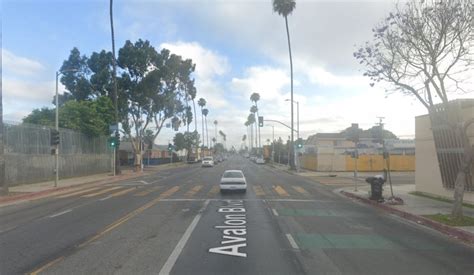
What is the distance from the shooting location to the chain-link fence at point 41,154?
103ft

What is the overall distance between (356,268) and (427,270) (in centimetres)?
130

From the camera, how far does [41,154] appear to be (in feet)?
117

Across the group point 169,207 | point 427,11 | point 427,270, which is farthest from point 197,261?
point 427,11

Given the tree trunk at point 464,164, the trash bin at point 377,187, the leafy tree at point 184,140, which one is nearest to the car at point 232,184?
the trash bin at point 377,187

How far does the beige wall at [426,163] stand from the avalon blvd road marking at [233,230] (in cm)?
990

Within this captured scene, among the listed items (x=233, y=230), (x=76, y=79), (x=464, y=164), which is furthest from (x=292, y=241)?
(x=76, y=79)

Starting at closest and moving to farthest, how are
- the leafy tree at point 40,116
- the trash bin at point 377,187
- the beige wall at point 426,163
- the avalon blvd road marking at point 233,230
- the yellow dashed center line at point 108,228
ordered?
the yellow dashed center line at point 108,228, the avalon blvd road marking at point 233,230, the trash bin at point 377,187, the beige wall at point 426,163, the leafy tree at point 40,116

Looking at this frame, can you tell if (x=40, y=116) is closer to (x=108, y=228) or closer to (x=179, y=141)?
(x=108, y=228)

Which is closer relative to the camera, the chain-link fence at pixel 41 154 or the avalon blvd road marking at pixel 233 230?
the avalon blvd road marking at pixel 233 230

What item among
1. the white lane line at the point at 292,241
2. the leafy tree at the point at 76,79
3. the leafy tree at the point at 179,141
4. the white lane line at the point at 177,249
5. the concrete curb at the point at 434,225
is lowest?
the concrete curb at the point at 434,225

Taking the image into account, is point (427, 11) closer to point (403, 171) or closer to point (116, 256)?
point (116, 256)

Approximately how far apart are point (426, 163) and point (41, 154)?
87.3 ft

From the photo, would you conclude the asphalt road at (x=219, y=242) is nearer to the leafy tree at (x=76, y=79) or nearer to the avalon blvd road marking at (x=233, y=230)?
the avalon blvd road marking at (x=233, y=230)

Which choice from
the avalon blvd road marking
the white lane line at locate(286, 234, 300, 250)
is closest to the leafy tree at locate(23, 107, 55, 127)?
the avalon blvd road marking
